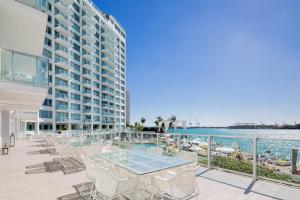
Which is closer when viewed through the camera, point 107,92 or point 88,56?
point 88,56

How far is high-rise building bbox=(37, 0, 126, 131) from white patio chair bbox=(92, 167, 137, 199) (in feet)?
80.6

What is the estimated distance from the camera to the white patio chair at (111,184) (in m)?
2.81

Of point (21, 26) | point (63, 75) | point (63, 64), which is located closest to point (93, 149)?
point (21, 26)

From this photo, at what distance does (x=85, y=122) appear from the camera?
4084 cm

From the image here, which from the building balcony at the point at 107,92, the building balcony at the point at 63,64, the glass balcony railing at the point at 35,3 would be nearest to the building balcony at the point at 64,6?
the building balcony at the point at 63,64

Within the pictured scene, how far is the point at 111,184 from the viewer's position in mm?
2844

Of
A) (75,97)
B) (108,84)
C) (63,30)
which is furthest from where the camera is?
(108,84)

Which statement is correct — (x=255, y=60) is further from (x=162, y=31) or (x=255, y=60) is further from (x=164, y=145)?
(x=164, y=145)

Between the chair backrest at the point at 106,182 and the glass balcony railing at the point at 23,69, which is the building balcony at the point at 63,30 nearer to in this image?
the glass balcony railing at the point at 23,69

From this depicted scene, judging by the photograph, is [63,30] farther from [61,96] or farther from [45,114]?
[45,114]

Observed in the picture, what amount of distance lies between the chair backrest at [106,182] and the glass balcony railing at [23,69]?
6.40m

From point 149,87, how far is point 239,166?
30.3 m

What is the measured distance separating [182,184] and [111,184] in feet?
3.40

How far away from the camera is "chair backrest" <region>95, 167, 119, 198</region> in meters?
2.80
